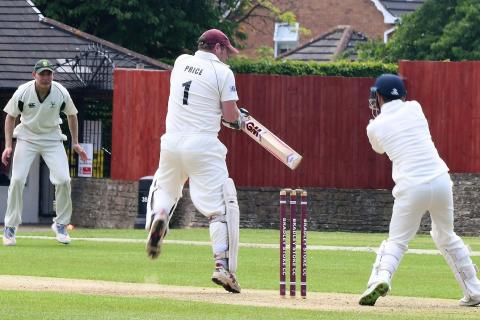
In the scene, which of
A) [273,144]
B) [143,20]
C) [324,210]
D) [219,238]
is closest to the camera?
[219,238]

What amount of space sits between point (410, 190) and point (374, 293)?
2.85ft

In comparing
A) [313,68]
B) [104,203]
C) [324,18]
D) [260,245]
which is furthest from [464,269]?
[324,18]

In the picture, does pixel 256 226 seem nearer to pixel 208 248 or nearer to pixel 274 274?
pixel 208 248

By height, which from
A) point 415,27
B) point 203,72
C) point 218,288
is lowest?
point 218,288

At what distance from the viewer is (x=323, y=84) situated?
26781 mm

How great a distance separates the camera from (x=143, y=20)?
3841cm

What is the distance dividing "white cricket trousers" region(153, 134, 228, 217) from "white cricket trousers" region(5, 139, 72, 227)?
5.40m

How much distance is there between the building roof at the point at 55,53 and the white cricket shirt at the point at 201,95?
1677 cm

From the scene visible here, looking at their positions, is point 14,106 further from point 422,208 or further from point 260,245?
point 422,208

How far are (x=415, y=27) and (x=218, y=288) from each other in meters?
27.9

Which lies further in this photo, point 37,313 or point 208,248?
point 208,248

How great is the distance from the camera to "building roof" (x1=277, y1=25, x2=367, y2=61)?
52513 mm

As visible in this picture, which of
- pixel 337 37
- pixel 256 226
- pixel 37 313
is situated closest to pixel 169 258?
pixel 37 313

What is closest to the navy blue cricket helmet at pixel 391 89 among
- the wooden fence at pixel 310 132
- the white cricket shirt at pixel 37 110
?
the white cricket shirt at pixel 37 110
